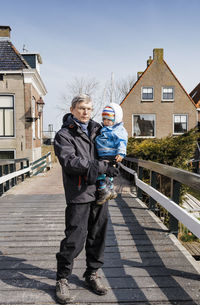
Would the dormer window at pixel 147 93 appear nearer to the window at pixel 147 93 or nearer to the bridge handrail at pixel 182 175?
the window at pixel 147 93

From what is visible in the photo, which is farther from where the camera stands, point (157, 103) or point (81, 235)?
point (157, 103)

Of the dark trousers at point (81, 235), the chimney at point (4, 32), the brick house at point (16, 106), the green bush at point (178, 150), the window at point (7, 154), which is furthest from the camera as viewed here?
the chimney at point (4, 32)

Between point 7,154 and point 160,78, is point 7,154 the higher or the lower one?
the lower one

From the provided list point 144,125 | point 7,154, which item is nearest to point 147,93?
point 144,125

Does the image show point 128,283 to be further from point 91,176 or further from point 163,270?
point 91,176

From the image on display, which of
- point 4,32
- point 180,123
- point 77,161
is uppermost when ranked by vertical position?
point 4,32

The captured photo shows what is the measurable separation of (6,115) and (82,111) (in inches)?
586

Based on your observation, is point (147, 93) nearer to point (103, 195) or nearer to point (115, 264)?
point (115, 264)

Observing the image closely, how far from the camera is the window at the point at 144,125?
83.4 feet

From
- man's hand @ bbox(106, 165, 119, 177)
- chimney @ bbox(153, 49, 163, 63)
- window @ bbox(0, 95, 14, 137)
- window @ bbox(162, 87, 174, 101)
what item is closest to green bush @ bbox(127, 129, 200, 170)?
man's hand @ bbox(106, 165, 119, 177)

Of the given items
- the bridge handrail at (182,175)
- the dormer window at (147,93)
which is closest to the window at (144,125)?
the dormer window at (147,93)

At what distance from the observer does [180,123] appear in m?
25.7

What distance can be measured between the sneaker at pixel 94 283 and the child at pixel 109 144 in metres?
0.72

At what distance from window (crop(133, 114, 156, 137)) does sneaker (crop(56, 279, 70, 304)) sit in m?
23.0
